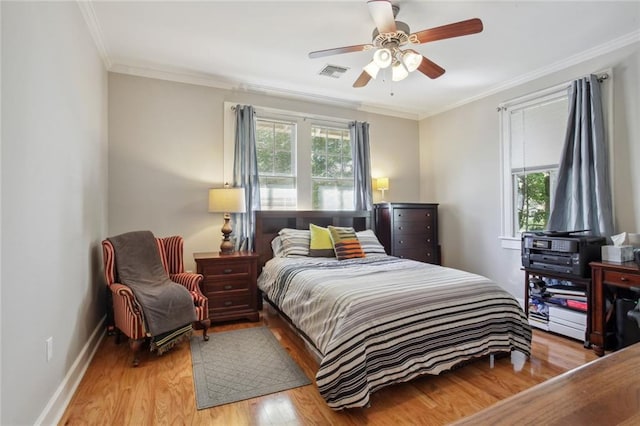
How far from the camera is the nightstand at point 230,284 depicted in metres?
3.43

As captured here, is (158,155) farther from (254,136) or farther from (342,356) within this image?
(342,356)

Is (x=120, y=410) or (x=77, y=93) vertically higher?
(x=77, y=93)

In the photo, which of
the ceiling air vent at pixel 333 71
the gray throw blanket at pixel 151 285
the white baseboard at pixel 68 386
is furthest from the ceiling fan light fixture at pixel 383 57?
the white baseboard at pixel 68 386

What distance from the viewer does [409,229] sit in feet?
15.3

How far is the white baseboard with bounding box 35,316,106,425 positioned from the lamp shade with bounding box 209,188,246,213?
1.59 metres

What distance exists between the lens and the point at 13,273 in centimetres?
146

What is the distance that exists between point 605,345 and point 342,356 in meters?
2.48

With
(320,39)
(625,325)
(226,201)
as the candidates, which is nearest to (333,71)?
(320,39)

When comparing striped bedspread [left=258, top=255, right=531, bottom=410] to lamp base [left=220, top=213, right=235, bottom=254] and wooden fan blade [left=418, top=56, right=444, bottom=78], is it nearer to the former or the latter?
lamp base [left=220, top=213, right=235, bottom=254]

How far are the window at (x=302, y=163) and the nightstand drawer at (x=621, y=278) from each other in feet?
9.65

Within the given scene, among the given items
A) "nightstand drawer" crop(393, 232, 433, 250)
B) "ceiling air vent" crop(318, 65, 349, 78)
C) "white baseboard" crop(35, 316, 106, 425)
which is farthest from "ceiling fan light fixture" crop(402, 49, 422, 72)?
"white baseboard" crop(35, 316, 106, 425)

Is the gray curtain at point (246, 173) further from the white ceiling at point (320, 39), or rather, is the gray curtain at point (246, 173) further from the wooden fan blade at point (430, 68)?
the wooden fan blade at point (430, 68)

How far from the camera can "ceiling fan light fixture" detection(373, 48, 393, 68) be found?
2537 millimetres

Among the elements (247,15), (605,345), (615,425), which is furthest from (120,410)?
(605,345)
